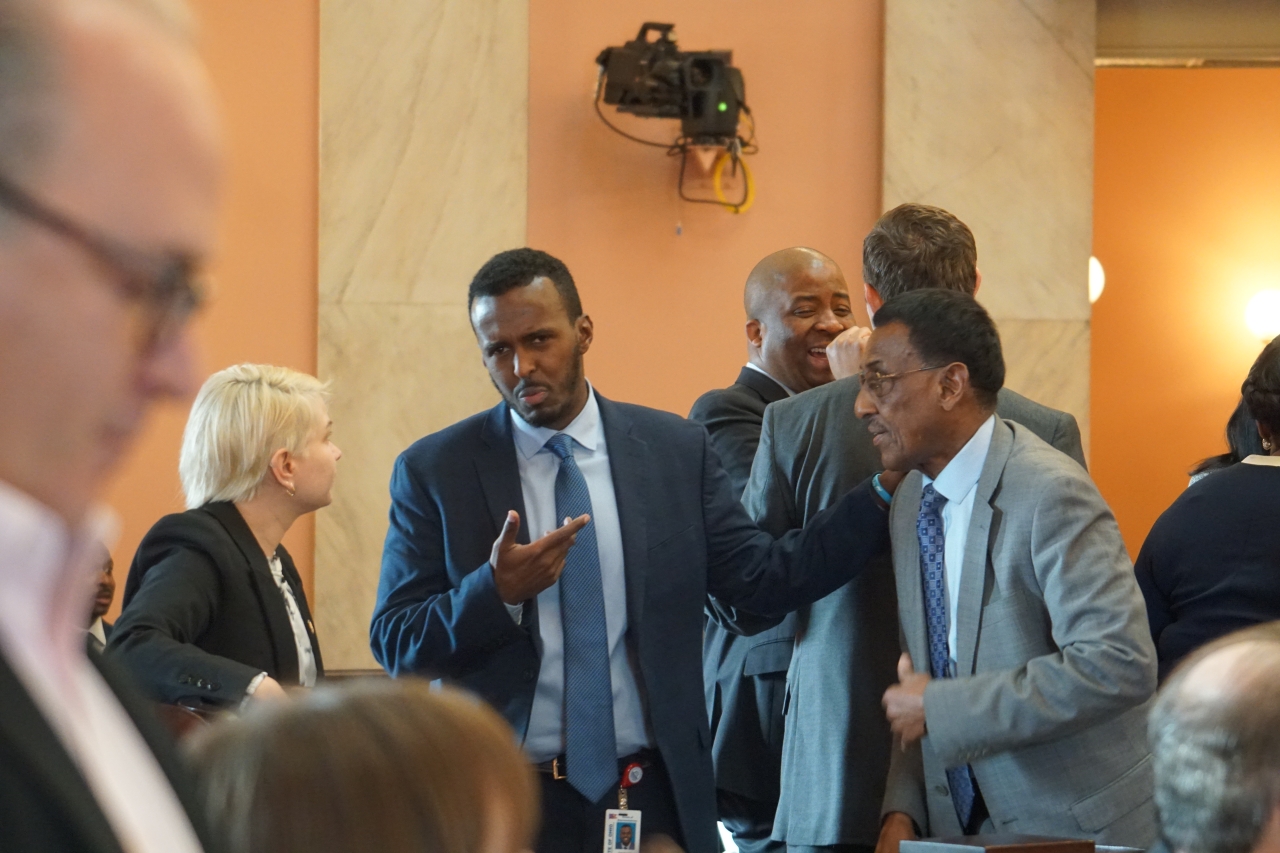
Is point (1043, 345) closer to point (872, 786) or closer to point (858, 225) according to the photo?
point (858, 225)

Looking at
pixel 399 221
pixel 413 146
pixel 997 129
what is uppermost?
pixel 997 129

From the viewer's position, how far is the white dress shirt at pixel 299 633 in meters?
2.77

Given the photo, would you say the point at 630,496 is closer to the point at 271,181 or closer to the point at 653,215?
the point at 653,215

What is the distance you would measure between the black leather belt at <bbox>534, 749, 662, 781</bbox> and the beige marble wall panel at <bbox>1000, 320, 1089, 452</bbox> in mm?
Result: 2860

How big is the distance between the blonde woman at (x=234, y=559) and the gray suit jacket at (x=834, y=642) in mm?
958

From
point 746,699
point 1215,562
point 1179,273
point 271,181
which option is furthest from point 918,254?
point 1179,273

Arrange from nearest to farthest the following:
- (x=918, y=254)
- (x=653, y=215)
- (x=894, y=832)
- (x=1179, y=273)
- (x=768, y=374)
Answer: (x=894, y=832), (x=918, y=254), (x=768, y=374), (x=653, y=215), (x=1179, y=273)

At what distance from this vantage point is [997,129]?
5047 millimetres

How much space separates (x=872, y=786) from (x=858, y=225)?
2794 millimetres

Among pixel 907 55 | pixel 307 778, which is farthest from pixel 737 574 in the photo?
pixel 907 55

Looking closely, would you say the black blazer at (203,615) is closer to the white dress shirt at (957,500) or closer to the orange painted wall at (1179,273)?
the white dress shirt at (957,500)

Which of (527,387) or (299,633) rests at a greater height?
(527,387)

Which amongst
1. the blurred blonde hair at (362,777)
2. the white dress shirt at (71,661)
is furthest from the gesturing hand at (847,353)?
the white dress shirt at (71,661)

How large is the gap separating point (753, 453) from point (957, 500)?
0.99 meters
